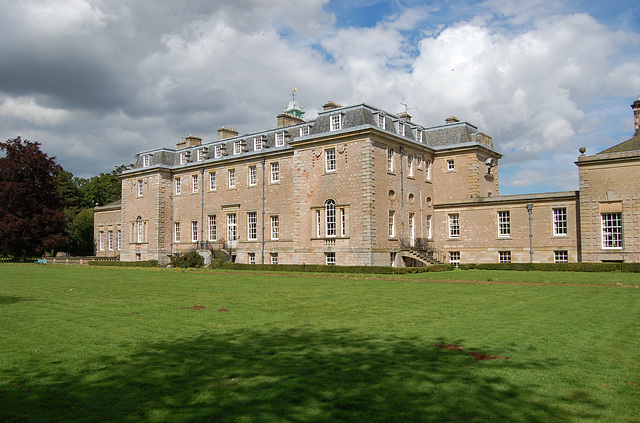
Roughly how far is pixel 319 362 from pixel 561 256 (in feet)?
94.1

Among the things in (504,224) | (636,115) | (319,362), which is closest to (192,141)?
(504,224)

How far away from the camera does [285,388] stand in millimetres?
6223

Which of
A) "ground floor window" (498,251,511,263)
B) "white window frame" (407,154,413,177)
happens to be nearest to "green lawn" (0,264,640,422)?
"ground floor window" (498,251,511,263)

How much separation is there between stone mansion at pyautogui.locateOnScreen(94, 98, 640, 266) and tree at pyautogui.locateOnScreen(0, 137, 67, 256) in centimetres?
1542

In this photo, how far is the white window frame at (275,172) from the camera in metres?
39.8

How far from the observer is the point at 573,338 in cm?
907

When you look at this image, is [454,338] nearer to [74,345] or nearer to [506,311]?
[506,311]

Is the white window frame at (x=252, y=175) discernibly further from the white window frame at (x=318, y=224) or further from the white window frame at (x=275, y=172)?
the white window frame at (x=318, y=224)

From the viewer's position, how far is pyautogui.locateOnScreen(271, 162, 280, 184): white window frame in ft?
131

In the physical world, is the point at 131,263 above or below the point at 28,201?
below

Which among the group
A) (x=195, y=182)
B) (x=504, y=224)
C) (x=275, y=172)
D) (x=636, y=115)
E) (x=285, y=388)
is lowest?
(x=285, y=388)

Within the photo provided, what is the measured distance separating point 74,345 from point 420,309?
8130 mm

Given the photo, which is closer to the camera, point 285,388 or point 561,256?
point 285,388

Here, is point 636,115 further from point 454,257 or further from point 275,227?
point 275,227
